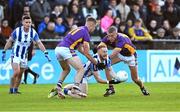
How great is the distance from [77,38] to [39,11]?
398 inches

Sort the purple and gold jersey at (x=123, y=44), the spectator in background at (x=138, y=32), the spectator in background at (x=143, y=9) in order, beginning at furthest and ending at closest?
the spectator in background at (x=143, y=9), the spectator in background at (x=138, y=32), the purple and gold jersey at (x=123, y=44)

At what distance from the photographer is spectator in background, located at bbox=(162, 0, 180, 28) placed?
31.5 meters

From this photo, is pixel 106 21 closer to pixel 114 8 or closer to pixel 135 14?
pixel 114 8

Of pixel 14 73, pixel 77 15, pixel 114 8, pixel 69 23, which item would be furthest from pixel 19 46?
pixel 114 8

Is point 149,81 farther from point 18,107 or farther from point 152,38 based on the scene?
point 18,107

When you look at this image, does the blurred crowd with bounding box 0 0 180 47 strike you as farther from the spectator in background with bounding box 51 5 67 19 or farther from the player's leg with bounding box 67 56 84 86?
the player's leg with bounding box 67 56 84 86

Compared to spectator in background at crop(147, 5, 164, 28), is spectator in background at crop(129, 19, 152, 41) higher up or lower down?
lower down

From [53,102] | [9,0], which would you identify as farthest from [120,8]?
[53,102]

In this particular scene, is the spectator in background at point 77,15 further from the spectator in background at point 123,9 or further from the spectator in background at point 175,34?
the spectator in background at point 175,34

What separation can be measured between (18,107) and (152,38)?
14.6 meters

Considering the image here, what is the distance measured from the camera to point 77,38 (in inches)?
736

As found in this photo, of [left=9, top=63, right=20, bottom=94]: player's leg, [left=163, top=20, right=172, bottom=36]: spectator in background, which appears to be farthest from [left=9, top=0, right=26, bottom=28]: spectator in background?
[left=9, top=63, right=20, bottom=94]: player's leg

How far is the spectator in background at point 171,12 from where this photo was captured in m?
31.5

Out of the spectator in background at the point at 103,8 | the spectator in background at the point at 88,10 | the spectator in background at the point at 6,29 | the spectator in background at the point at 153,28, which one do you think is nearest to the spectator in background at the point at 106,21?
the spectator in background at the point at 88,10
